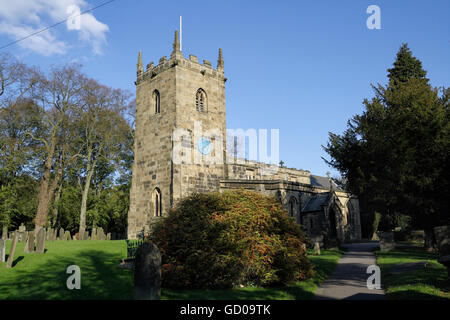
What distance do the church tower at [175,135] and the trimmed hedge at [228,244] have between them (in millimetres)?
11775

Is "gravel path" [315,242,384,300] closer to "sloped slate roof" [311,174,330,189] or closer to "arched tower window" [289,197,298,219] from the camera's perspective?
"arched tower window" [289,197,298,219]

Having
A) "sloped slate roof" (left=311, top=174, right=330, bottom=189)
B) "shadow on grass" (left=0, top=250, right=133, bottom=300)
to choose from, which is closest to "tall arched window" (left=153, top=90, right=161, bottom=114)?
"shadow on grass" (left=0, top=250, right=133, bottom=300)

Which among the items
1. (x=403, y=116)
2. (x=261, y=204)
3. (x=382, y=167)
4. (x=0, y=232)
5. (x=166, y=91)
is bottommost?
(x=0, y=232)

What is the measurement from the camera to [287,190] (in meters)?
32.4

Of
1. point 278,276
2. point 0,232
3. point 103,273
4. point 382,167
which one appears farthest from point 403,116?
point 0,232

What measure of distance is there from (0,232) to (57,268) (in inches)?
1043

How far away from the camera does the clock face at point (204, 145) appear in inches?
1047

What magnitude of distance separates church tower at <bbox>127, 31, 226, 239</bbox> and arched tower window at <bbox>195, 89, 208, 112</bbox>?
8 centimetres

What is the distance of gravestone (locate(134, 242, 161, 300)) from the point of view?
6.71m

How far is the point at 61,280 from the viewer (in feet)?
33.6

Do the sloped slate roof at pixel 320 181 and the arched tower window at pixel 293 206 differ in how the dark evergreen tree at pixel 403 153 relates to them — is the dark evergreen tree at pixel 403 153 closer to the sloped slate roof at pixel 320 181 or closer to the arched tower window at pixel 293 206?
the arched tower window at pixel 293 206

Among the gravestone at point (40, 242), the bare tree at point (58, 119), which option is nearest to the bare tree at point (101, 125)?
the bare tree at point (58, 119)

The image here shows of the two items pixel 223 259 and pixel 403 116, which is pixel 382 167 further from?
pixel 223 259

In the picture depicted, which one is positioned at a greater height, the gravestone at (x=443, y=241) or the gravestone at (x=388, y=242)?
the gravestone at (x=443, y=241)
